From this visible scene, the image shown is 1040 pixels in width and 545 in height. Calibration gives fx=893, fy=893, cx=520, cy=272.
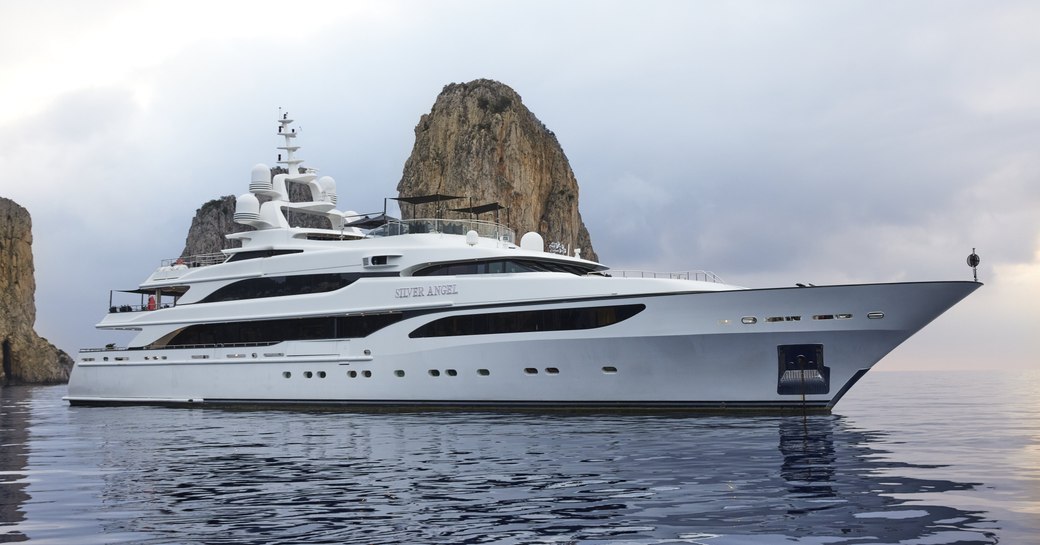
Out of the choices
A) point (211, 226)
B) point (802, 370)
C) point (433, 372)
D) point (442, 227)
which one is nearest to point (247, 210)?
point (442, 227)

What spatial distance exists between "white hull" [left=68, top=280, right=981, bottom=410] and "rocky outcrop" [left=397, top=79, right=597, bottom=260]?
2333 inches

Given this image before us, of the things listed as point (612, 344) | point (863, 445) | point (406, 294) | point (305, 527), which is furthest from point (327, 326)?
point (305, 527)

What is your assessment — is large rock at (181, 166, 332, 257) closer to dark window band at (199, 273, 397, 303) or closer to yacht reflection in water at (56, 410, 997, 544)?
dark window band at (199, 273, 397, 303)

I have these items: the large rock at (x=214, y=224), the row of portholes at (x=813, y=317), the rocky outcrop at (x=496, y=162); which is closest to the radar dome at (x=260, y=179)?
the row of portholes at (x=813, y=317)

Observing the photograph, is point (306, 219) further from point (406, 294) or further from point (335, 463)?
point (335, 463)

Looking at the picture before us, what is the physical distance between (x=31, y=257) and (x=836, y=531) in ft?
372

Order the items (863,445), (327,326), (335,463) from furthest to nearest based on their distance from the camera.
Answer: (327,326)
(863,445)
(335,463)

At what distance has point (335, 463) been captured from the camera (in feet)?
45.5

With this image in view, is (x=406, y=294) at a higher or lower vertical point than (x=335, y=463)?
higher

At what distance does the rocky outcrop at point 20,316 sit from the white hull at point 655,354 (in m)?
81.0

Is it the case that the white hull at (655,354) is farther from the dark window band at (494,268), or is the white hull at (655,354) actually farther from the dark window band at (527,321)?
the dark window band at (494,268)

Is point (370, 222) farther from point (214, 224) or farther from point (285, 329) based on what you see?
point (214, 224)

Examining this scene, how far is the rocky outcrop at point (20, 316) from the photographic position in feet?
305

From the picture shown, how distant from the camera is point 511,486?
11.0 metres
